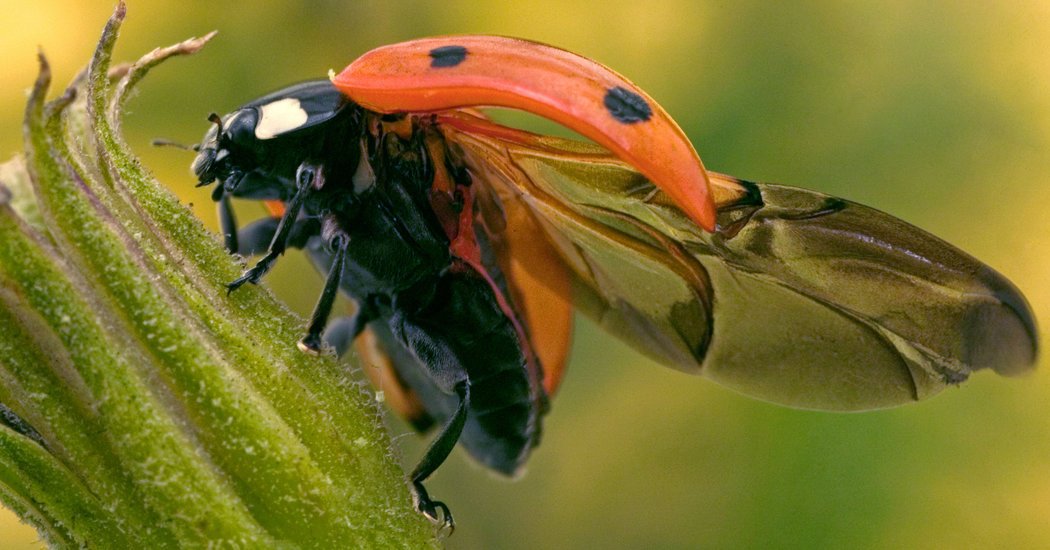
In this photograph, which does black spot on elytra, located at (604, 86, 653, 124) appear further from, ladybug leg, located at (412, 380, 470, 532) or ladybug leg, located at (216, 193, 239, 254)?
ladybug leg, located at (216, 193, 239, 254)

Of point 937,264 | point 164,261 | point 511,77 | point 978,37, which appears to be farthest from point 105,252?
point 978,37

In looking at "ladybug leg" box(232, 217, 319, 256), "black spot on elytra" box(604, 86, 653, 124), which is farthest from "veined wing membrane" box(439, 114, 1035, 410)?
"ladybug leg" box(232, 217, 319, 256)

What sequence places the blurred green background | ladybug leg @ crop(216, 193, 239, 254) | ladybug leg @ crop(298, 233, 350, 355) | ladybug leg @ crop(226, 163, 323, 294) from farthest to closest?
the blurred green background, ladybug leg @ crop(216, 193, 239, 254), ladybug leg @ crop(226, 163, 323, 294), ladybug leg @ crop(298, 233, 350, 355)

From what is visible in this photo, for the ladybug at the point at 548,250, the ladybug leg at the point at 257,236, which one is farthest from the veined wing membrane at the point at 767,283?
the ladybug leg at the point at 257,236

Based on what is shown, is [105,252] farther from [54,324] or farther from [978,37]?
[978,37]

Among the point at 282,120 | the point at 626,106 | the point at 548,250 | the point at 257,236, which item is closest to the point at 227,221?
the point at 257,236

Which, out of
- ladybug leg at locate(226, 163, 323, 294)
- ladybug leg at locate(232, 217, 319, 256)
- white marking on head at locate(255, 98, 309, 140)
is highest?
white marking on head at locate(255, 98, 309, 140)

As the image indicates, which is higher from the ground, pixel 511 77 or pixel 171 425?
pixel 511 77
